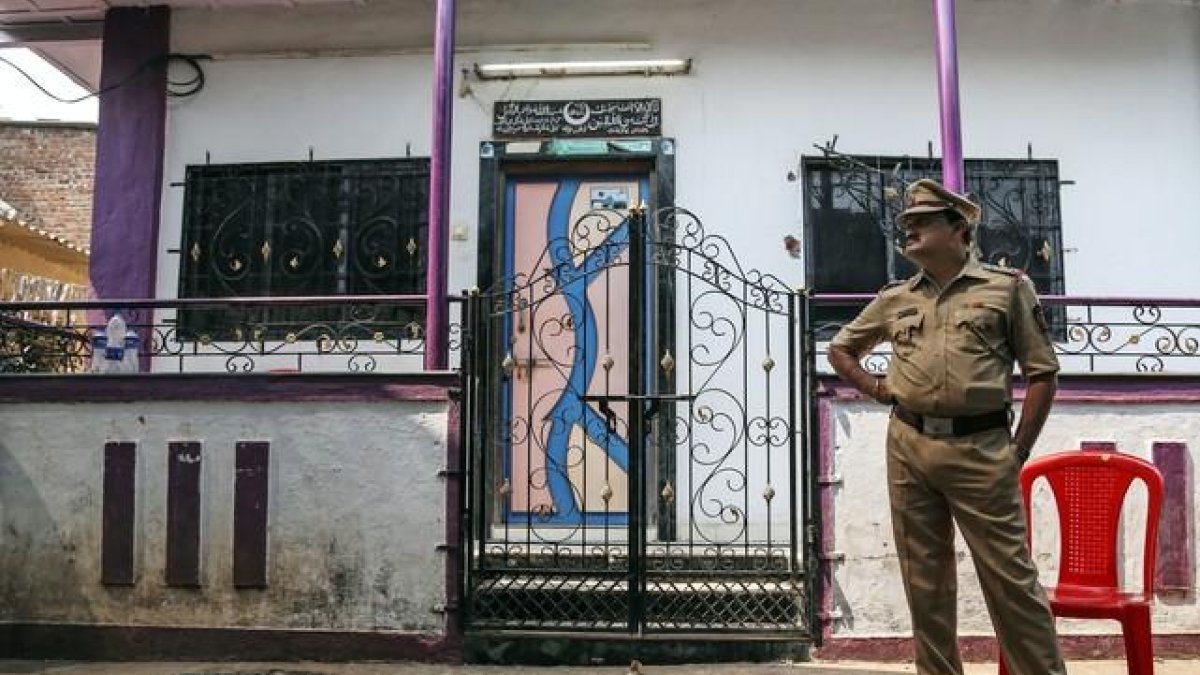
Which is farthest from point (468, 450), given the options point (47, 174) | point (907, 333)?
point (47, 174)

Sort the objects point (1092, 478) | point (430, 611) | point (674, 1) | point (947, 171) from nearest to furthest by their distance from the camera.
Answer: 1. point (1092, 478)
2. point (430, 611)
3. point (947, 171)
4. point (674, 1)

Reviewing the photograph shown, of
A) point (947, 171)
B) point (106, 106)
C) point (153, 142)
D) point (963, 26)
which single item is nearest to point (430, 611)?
point (947, 171)

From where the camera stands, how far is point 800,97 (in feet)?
20.8

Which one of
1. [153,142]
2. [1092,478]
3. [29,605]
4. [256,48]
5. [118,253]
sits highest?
[256,48]

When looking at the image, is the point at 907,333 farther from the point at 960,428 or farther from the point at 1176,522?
the point at 1176,522

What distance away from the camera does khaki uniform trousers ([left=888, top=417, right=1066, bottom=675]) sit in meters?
3.11

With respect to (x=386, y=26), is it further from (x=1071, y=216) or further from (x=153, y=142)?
(x=1071, y=216)

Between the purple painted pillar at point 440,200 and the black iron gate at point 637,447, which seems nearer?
the black iron gate at point 637,447

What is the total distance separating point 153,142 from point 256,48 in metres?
0.97

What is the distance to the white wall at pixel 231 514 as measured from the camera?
4641 millimetres

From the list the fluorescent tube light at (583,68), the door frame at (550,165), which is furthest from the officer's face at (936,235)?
the fluorescent tube light at (583,68)

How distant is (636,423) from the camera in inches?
182

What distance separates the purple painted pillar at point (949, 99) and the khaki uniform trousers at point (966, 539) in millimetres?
2075

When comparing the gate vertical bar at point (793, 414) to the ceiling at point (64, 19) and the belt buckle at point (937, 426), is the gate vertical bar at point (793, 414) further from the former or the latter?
the ceiling at point (64, 19)
